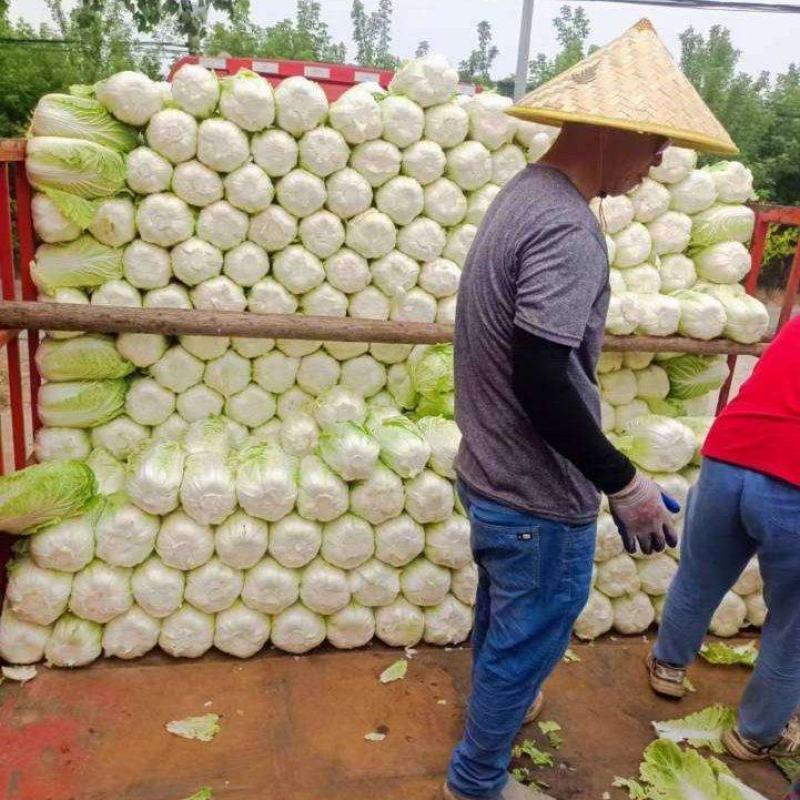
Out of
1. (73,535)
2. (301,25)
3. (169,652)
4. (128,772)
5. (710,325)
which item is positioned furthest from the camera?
(301,25)

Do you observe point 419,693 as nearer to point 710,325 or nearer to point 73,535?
point 73,535

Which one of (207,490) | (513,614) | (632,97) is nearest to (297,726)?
(207,490)

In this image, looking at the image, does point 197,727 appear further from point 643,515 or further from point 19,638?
point 643,515

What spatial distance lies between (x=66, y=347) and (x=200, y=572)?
979 mm

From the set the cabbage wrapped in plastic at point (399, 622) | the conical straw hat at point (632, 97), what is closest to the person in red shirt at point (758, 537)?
the conical straw hat at point (632, 97)

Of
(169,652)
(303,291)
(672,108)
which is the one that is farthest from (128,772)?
(672,108)

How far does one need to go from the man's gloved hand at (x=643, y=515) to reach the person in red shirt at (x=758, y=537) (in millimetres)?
616

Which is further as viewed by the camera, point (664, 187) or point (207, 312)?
point (664, 187)

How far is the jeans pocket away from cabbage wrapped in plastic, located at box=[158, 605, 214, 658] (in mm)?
1401

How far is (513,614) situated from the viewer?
6.41 ft

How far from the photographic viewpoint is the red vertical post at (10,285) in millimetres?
2619

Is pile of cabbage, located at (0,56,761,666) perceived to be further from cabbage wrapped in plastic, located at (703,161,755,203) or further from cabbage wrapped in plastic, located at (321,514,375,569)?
cabbage wrapped in plastic, located at (703,161,755,203)

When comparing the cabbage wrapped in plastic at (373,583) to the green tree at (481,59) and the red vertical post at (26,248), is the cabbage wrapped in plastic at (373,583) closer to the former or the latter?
the red vertical post at (26,248)

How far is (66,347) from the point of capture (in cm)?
275
